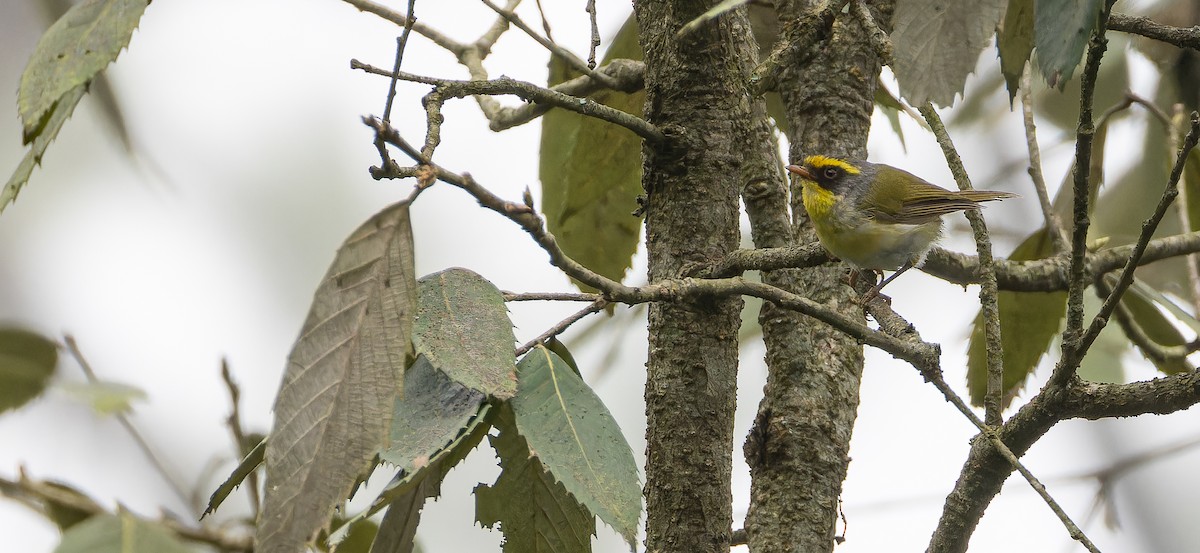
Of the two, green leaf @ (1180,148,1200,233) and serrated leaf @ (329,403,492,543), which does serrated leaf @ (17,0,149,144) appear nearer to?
serrated leaf @ (329,403,492,543)

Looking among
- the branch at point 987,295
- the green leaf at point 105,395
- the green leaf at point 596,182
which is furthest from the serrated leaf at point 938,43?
the green leaf at point 105,395

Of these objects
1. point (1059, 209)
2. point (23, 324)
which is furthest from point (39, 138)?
point (1059, 209)

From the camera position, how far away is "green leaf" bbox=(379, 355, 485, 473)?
746 mm

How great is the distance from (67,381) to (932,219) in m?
1.18

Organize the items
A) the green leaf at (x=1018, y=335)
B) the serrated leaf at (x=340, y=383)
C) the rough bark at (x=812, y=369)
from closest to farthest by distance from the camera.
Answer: the serrated leaf at (x=340, y=383), the rough bark at (x=812, y=369), the green leaf at (x=1018, y=335)

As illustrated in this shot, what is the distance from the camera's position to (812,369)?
99 cm

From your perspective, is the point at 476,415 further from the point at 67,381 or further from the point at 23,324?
the point at 23,324

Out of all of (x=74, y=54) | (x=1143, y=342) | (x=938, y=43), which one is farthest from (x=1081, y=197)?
(x=1143, y=342)

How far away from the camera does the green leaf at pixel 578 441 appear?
76cm

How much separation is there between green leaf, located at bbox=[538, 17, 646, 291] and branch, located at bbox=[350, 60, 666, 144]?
0.86 feet

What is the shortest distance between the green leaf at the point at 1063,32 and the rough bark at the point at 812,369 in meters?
0.40

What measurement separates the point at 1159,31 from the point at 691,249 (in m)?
0.42

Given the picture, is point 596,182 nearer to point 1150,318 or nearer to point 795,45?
point 795,45

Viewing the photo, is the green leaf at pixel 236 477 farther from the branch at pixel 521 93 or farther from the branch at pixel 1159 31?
the branch at pixel 1159 31
